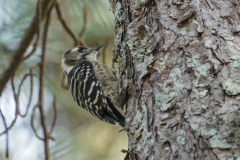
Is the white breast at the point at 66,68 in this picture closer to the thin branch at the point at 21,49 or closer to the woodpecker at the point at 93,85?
the woodpecker at the point at 93,85

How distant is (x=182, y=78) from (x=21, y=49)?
1.31 metres

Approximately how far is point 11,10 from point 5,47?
25cm

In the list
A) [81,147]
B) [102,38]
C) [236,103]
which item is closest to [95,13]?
[102,38]

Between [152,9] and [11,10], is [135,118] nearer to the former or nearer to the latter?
[152,9]

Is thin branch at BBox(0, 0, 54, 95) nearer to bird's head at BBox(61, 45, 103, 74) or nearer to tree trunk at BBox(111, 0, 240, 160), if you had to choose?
bird's head at BBox(61, 45, 103, 74)

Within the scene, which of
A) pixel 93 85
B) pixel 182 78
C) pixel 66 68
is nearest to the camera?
pixel 182 78

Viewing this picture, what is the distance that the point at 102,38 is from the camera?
3.06 meters

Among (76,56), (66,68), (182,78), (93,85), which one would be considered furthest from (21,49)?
(182,78)

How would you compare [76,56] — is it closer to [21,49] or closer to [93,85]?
[93,85]

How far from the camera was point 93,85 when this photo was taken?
2861 mm

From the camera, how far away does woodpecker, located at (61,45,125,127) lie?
265cm

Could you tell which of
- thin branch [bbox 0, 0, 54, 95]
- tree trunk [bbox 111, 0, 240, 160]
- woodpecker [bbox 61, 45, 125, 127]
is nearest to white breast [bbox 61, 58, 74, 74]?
woodpecker [bbox 61, 45, 125, 127]

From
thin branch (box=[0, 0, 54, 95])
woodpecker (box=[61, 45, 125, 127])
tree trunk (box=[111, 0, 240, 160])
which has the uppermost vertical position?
thin branch (box=[0, 0, 54, 95])

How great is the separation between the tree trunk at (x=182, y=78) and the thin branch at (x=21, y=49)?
0.83 m
